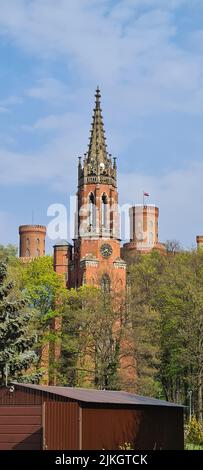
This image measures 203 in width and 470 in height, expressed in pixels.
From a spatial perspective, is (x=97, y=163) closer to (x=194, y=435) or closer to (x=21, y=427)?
(x=194, y=435)

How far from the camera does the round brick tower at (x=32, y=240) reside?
130 metres

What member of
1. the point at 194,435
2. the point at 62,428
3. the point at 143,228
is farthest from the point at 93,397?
the point at 143,228

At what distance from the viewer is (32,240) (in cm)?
13062

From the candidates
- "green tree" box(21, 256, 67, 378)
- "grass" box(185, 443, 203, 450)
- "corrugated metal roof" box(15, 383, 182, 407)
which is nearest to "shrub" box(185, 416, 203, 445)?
"grass" box(185, 443, 203, 450)

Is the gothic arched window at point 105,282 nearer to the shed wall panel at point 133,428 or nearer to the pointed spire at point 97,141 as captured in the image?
the pointed spire at point 97,141

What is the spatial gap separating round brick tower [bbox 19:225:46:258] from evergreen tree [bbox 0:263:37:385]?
9001 centimetres

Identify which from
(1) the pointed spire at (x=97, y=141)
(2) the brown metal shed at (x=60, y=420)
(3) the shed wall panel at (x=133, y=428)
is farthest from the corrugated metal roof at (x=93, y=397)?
(1) the pointed spire at (x=97, y=141)

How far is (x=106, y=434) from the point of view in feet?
107

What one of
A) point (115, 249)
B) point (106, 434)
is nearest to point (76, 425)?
point (106, 434)

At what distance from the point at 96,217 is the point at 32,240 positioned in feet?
175

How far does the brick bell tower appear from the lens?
7631cm

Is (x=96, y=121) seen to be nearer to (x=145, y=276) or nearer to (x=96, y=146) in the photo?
(x=96, y=146)

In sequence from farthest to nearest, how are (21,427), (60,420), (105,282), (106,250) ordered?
(106,250)
(105,282)
(21,427)
(60,420)

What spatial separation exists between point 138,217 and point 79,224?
31.7 metres
